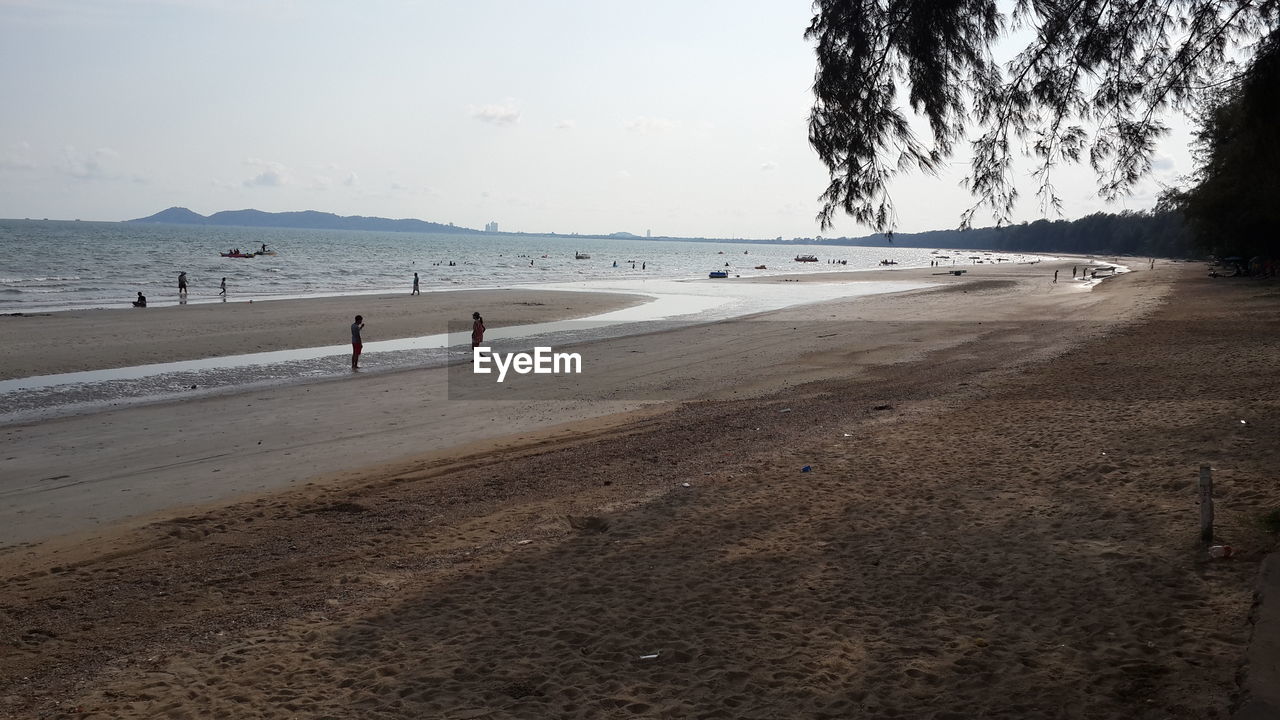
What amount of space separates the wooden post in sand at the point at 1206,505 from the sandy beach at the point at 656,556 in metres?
0.21

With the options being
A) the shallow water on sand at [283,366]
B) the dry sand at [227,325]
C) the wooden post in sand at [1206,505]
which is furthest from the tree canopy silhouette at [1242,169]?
the dry sand at [227,325]

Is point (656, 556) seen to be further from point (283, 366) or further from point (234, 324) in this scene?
point (234, 324)

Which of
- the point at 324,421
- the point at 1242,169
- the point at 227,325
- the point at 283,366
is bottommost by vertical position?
the point at 324,421

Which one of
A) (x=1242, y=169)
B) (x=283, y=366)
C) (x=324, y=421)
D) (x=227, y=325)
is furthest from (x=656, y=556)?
(x=227, y=325)

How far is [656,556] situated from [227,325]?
2884 cm

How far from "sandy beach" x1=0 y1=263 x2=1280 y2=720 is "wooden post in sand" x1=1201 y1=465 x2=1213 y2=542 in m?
0.21

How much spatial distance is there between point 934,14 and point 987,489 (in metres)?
5.22

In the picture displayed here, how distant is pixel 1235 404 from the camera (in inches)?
501

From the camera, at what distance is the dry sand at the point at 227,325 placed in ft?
78.8

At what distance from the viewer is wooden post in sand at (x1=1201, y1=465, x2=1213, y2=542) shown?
7145 millimetres

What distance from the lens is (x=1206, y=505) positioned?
23.9ft

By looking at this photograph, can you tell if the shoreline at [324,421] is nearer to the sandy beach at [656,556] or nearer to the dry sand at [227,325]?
the sandy beach at [656,556]

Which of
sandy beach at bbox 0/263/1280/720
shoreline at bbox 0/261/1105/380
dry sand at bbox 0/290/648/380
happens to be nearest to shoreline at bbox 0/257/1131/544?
sandy beach at bbox 0/263/1280/720

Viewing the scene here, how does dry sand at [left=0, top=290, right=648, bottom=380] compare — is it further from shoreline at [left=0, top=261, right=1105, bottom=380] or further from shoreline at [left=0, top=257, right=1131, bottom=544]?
shoreline at [left=0, top=257, right=1131, bottom=544]
